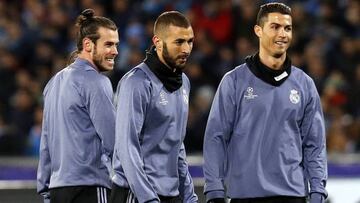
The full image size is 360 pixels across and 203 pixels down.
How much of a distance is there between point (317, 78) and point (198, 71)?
1.44 m

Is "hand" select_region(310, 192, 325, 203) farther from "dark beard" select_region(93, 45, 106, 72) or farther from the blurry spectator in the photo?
the blurry spectator

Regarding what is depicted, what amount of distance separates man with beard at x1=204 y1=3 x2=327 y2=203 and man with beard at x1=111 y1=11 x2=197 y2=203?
0.25 metres

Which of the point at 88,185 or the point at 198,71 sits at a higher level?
the point at 198,71

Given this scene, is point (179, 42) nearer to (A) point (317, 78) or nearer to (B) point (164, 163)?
(B) point (164, 163)

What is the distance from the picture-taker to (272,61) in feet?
18.8

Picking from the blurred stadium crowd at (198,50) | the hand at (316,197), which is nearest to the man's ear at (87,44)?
the hand at (316,197)

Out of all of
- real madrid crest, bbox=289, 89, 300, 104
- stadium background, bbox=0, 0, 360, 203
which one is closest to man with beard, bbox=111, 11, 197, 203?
real madrid crest, bbox=289, 89, 300, 104

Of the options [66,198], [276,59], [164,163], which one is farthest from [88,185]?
[276,59]

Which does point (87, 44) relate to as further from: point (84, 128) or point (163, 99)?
point (163, 99)

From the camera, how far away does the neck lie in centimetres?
571

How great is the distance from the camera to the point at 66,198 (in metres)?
5.83

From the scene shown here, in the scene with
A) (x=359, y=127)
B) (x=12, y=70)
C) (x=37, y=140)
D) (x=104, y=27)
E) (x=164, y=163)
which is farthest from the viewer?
(x=12, y=70)

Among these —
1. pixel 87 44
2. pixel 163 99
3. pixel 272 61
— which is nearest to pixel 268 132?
pixel 272 61

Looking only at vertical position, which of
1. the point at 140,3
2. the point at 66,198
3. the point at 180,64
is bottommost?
the point at 66,198
